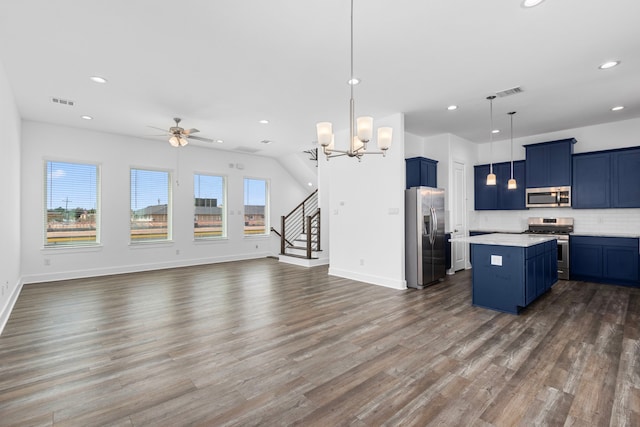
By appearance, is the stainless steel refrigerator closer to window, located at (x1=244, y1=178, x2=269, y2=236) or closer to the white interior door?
the white interior door

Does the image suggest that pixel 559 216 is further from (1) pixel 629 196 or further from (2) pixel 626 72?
(2) pixel 626 72

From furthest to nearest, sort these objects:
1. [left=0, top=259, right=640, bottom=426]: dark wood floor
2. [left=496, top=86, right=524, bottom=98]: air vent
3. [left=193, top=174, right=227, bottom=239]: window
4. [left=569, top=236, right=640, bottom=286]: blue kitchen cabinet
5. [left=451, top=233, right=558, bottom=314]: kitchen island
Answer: [left=193, top=174, right=227, bottom=239]: window
[left=569, top=236, right=640, bottom=286]: blue kitchen cabinet
[left=496, top=86, right=524, bottom=98]: air vent
[left=451, top=233, right=558, bottom=314]: kitchen island
[left=0, top=259, right=640, bottom=426]: dark wood floor

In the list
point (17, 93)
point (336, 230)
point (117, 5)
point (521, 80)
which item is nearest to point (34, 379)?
point (117, 5)

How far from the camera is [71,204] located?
6.64 meters

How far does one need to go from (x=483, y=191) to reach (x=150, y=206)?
8260mm

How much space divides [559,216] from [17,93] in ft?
33.2

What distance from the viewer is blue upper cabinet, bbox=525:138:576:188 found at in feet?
20.6

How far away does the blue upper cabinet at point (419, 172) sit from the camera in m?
6.20

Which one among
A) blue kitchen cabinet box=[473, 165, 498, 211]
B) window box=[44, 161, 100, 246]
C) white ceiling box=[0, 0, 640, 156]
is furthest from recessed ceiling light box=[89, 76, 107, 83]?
blue kitchen cabinet box=[473, 165, 498, 211]

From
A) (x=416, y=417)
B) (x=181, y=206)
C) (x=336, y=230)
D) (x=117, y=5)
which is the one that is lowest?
(x=416, y=417)

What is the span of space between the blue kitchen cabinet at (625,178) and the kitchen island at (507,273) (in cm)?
256

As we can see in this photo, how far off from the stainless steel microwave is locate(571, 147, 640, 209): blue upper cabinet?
121 mm

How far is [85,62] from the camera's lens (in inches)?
144

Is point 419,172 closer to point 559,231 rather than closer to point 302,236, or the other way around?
point 559,231
